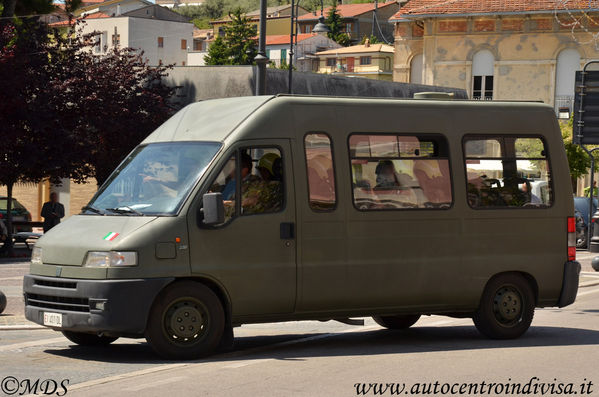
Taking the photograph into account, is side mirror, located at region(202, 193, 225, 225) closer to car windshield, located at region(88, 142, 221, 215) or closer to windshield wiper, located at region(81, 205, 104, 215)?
car windshield, located at region(88, 142, 221, 215)

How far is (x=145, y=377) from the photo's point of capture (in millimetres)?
10141

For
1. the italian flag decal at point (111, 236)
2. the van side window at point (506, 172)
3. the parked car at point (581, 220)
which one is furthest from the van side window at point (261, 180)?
the parked car at point (581, 220)

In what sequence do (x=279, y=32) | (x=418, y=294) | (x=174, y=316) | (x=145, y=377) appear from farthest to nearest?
(x=279, y=32)
(x=418, y=294)
(x=174, y=316)
(x=145, y=377)

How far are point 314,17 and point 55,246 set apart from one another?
6356 inches

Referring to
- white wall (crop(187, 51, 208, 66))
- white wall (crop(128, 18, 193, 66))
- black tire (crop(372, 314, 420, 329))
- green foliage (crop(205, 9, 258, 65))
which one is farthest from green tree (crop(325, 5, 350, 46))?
black tire (crop(372, 314, 420, 329))

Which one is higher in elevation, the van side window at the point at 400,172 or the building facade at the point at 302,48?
the building facade at the point at 302,48

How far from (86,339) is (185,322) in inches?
62.0

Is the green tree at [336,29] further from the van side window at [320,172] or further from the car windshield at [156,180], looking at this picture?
the car windshield at [156,180]

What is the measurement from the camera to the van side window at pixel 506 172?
1341cm

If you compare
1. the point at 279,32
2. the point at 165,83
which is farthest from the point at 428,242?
the point at 279,32

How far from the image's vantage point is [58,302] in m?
11.4

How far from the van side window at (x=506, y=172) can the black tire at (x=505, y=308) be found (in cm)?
86

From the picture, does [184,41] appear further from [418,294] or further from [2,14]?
[418,294]

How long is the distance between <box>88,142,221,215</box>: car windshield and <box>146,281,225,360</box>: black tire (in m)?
0.78
